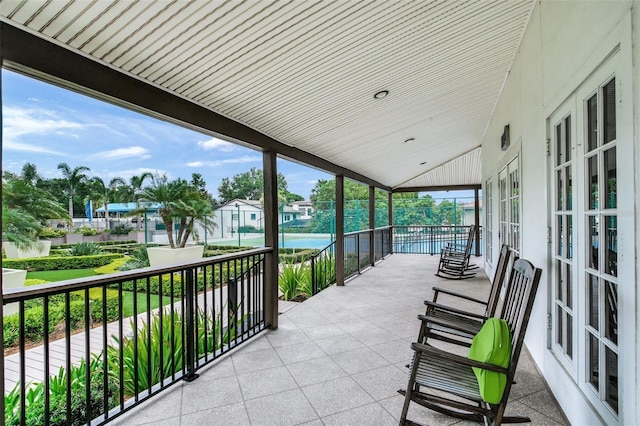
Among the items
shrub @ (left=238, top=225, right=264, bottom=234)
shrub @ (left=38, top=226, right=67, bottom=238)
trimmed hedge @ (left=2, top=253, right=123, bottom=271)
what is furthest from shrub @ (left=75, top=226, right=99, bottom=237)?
shrub @ (left=238, top=225, right=264, bottom=234)

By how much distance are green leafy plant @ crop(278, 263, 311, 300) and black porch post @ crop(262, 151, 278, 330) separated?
218 cm

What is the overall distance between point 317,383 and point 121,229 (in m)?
12.1

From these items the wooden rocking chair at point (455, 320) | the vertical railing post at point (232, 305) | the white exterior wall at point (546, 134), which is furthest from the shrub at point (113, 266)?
the white exterior wall at point (546, 134)

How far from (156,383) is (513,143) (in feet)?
13.5

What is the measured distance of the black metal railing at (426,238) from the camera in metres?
10.4

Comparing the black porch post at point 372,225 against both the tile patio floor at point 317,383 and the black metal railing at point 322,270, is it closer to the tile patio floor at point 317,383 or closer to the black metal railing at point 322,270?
the black metal railing at point 322,270

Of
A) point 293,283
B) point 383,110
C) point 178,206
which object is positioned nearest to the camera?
point 383,110

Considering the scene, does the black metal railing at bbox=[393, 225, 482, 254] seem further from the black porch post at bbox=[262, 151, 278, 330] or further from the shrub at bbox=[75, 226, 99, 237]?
the shrub at bbox=[75, 226, 99, 237]

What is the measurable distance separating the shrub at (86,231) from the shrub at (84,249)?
0.85 metres

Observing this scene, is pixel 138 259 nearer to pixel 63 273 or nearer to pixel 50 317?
pixel 63 273

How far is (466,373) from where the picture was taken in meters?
1.83

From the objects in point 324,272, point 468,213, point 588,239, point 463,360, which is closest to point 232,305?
point 463,360

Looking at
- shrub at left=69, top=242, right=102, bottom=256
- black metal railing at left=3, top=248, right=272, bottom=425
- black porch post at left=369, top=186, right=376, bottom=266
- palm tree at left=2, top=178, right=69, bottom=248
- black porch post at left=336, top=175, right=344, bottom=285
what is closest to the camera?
black metal railing at left=3, top=248, right=272, bottom=425

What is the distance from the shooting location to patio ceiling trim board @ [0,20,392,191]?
1518 millimetres
